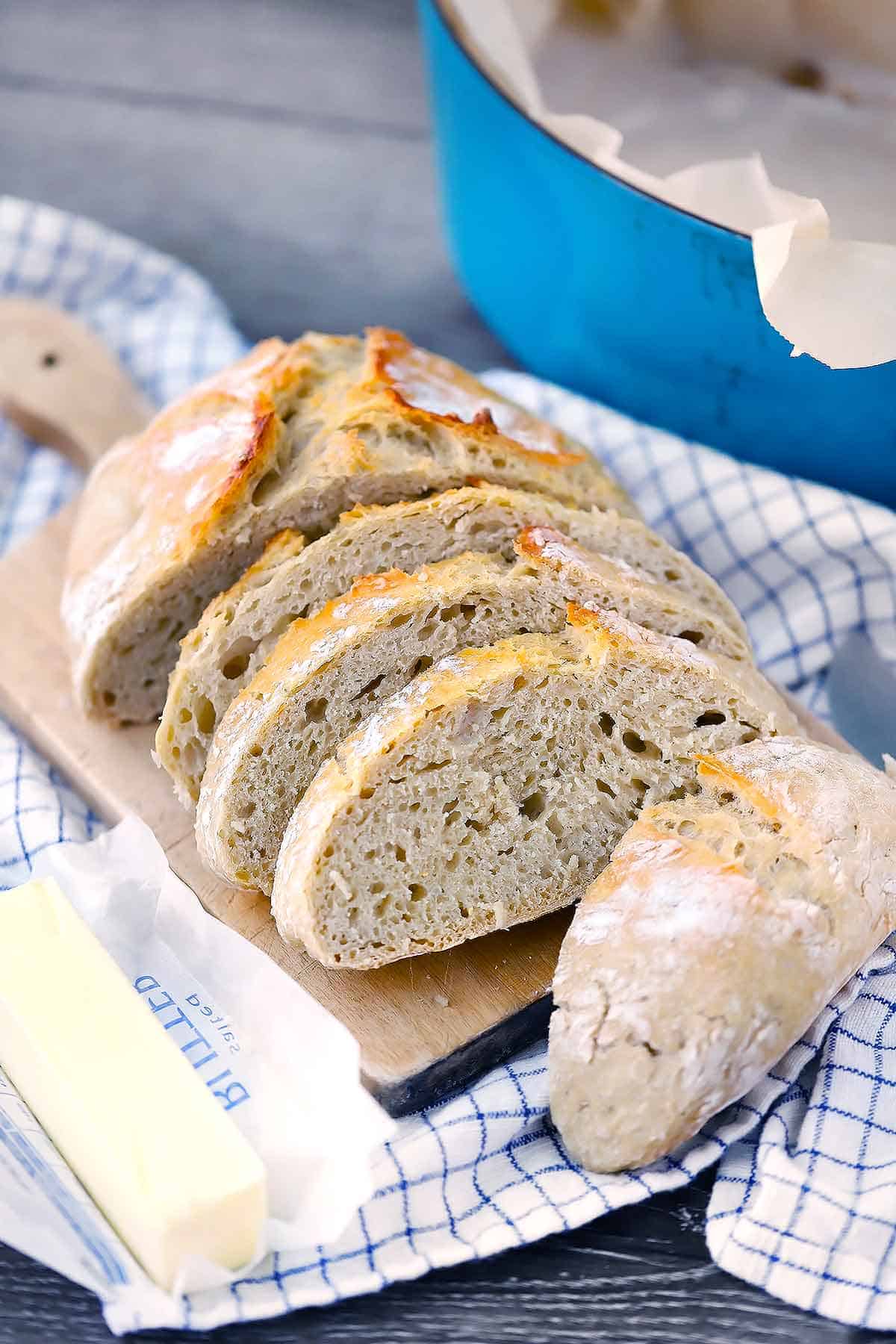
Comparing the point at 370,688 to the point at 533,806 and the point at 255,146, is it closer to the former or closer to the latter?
the point at 533,806

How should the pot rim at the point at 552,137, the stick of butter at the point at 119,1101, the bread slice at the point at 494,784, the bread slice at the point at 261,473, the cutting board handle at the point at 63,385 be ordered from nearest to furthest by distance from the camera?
the stick of butter at the point at 119,1101
the bread slice at the point at 494,784
the bread slice at the point at 261,473
the pot rim at the point at 552,137
the cutting board handle at the point at 63,385

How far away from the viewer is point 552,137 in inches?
135

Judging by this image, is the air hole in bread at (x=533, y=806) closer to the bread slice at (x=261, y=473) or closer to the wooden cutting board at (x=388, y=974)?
the wooden cutting board at (x=388, y=974)

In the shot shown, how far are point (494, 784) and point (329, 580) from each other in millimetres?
599

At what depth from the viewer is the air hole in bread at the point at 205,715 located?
2996 millimetres

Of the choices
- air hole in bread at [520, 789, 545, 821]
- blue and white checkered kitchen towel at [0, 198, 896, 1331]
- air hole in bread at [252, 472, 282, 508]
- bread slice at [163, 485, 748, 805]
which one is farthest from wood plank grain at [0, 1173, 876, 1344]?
air hole in bread at [252, 472, 282, 508]

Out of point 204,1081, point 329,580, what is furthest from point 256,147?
point 204,1081

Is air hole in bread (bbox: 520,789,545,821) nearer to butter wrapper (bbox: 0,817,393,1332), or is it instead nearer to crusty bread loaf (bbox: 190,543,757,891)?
crusty bread loaf (bbox: 190,543,757,891)

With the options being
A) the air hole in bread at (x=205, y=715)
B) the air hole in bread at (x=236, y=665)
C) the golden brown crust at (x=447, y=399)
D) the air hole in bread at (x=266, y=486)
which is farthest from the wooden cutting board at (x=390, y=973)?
the golden brown crust at (x=447, y=399)

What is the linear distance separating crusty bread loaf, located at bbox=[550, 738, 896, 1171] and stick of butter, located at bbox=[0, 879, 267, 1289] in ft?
1.93

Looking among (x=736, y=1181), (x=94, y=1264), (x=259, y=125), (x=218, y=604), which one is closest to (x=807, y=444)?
(x=218, y=604)

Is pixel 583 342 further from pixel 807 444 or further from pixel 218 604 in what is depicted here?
pixel 218 604

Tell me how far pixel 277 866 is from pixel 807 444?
175 cm

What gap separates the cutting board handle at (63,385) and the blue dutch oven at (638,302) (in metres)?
1.13
